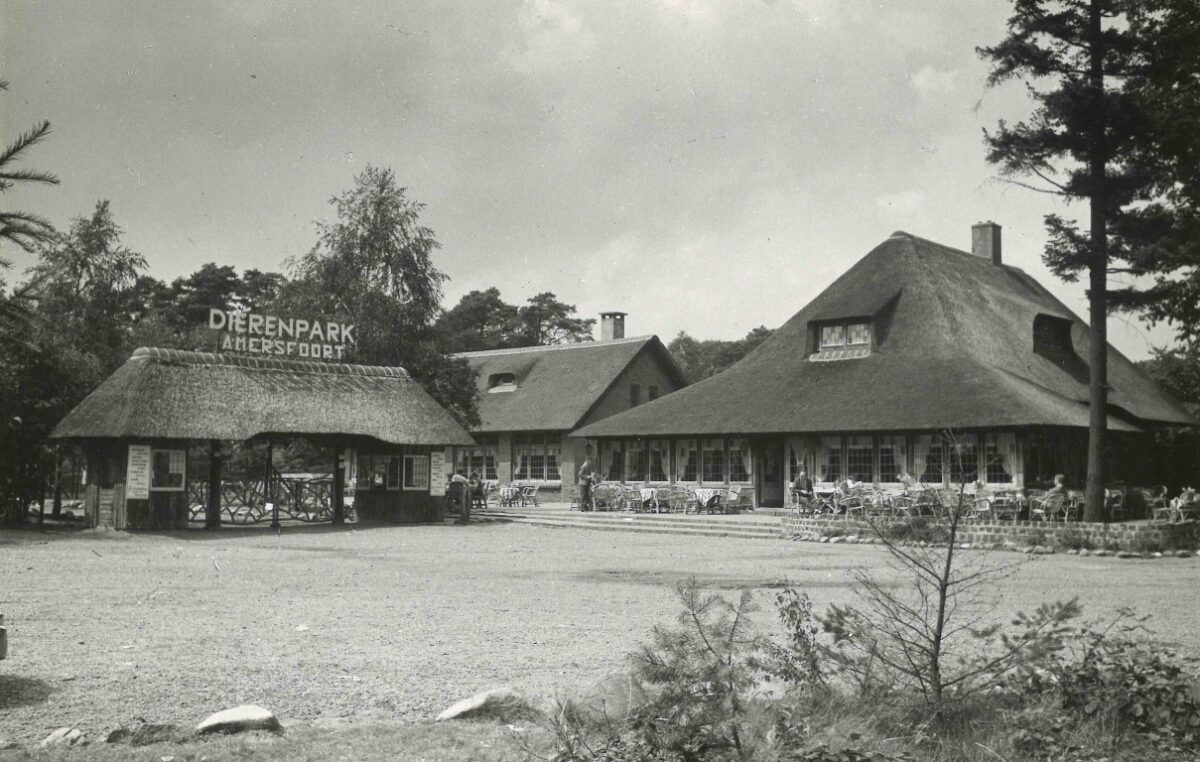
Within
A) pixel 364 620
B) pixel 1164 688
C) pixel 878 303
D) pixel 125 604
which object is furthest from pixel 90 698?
pixel 878 303

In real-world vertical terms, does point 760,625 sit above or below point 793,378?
below

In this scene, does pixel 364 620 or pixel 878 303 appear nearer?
pixel 364 620

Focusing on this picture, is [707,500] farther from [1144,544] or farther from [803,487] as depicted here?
[1144,544]

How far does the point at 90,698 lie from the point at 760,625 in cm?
635

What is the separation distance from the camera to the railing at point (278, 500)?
29.9 meters

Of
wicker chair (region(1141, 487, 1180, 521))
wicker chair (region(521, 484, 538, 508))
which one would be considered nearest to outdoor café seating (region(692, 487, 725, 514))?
wicker chair (region(521, 484, 538, 508))

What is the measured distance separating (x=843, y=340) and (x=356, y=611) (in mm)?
25479

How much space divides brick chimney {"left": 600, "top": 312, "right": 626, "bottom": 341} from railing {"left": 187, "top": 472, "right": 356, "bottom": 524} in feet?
78.9

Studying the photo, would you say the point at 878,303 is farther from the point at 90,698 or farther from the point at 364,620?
the point at 90,698

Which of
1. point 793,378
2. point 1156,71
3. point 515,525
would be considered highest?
point 1156,71

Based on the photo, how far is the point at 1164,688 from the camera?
6.40m

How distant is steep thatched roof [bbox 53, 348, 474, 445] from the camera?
85.9 feet

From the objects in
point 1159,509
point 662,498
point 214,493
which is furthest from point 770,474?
point 214,493

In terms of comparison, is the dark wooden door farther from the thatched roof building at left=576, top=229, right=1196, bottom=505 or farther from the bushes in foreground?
the bushes in foreground
